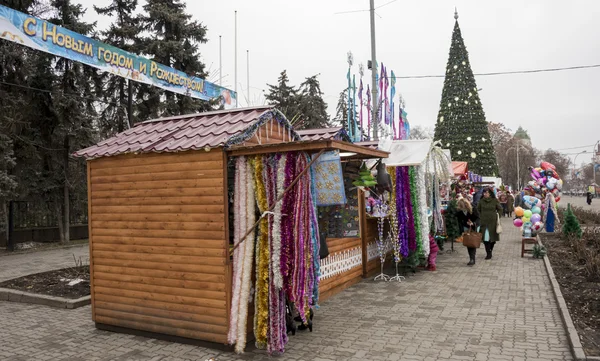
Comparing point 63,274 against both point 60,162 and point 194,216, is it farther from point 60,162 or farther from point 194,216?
point 60,162

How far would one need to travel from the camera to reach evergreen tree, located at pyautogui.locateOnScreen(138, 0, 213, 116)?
18.8m

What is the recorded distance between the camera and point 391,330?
237 inches

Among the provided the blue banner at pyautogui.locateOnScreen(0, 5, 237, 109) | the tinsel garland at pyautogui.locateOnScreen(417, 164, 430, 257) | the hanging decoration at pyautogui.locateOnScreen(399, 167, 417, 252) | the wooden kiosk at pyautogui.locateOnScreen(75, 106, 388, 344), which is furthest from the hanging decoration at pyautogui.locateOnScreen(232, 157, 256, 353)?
the blue banner at pyautogui.locateOnScreen(0, 5, 237, 109)

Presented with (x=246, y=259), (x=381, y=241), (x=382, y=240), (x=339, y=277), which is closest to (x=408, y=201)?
(x=381, y=241)

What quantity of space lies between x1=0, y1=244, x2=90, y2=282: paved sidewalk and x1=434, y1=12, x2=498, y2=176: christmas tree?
2623cm

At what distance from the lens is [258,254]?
18.0 feet

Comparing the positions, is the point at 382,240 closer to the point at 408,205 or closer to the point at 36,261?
the point at 408,205

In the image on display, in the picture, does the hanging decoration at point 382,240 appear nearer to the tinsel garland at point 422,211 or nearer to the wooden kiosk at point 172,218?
the tinsel garland at point 422,211

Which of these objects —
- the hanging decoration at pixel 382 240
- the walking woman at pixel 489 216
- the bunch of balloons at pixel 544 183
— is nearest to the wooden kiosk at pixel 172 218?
the hanging decoration at pixel 382 240

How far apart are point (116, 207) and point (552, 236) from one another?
15.7 meters

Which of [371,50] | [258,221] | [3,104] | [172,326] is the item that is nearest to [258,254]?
[258,221]

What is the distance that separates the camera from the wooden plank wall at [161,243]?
5.43 metres

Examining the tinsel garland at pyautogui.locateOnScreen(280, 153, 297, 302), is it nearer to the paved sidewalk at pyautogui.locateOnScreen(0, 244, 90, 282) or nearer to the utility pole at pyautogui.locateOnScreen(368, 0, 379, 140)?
the paved sidewalk at pyautogui.locateOnScreen(0, 244, 90, 282)

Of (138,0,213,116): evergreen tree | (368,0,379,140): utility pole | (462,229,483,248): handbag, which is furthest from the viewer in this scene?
(138,0,213,116): evergreen tree
